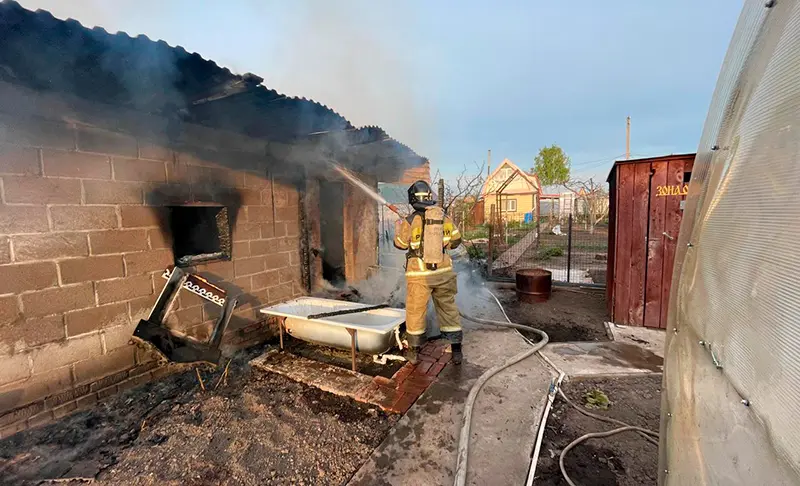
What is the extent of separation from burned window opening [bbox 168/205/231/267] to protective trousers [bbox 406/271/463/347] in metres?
2.50

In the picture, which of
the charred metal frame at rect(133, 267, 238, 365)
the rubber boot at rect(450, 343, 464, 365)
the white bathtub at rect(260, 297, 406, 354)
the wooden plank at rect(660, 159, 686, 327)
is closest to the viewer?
the charred metal frame at rect(133, 267, 238, 365)

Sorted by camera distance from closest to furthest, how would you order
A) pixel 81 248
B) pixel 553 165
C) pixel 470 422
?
pixel 470 422
pixel 81 248
pixel 553 165

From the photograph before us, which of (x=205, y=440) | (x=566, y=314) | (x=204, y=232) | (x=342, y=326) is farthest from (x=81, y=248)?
(x=566, y=314)

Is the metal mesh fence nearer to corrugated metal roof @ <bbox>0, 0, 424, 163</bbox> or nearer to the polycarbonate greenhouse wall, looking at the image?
corrugated metal roof @ <bbox>0, 0, 424, 163</bbox>

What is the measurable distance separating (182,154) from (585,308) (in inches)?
270

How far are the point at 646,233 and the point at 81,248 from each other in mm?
6917

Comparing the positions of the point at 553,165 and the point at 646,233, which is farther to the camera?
the point at 553,165

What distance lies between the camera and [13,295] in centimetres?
272

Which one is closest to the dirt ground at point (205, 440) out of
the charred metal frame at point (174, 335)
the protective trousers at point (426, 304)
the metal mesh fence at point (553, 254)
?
the charred metal frame at point (174, 335)

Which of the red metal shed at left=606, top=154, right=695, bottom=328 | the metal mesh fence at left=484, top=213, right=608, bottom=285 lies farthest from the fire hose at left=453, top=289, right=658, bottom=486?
the metal mesh fence at left=484, top=213, right=608, bottom=285

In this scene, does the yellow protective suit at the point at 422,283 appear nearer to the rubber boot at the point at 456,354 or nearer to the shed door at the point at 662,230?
the rubber boot at the point at 456,354

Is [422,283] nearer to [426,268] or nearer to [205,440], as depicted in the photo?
[426,268]

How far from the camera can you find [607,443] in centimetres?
265

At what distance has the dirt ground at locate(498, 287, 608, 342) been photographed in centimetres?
499
